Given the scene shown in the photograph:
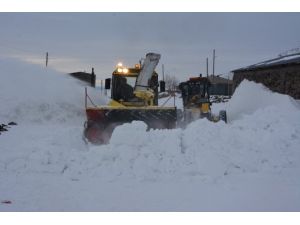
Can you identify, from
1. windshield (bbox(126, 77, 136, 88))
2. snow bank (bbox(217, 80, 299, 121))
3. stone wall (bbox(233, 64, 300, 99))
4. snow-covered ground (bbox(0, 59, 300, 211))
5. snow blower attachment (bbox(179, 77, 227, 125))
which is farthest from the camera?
stone wall (bbox(233, 64, 300, 99))

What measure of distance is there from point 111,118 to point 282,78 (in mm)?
14859

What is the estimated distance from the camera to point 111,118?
34.1ft

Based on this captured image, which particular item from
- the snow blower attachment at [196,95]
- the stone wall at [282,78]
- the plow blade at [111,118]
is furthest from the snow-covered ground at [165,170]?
the stone wall at [282,78]

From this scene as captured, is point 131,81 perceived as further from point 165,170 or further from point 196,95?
point 165,170

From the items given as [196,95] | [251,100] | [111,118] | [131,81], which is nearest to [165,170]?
[111,118]

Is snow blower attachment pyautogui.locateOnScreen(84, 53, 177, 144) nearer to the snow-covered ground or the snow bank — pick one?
the snow-covered ground

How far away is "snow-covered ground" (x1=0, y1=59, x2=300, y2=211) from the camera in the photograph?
5.56m

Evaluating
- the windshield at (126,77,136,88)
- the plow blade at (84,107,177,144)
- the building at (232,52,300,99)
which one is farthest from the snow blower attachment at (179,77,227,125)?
the building at (232,52,300,99)

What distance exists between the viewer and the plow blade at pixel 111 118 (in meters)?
10.3

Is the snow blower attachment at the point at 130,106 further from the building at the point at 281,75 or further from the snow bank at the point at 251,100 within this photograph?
the building at the point at 281,75

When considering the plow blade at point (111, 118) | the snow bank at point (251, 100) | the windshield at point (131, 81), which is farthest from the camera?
the snow bank at point (251, 100)

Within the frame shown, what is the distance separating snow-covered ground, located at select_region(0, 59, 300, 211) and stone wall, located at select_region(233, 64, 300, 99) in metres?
11.6

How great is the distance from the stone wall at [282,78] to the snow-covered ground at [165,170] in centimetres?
1162

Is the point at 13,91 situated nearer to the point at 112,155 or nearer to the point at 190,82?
the point at 190,82
